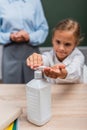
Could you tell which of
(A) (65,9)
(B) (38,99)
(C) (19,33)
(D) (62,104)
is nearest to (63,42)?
(D) (62,104)

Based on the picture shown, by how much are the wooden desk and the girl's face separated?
0.56 feet

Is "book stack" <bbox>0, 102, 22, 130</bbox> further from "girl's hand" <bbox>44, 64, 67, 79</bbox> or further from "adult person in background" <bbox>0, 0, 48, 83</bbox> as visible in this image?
"adult person in background" <bbox>0, 0, 48, 83</bbox>

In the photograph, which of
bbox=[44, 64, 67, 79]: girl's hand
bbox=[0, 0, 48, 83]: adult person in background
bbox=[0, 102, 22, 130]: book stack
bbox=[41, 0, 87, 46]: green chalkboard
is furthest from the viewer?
bbox=[41, 0, 87, 46]: green chalkboard

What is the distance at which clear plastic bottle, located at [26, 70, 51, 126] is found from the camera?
808mm

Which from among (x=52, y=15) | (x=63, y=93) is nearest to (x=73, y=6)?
(x=52, y=15)

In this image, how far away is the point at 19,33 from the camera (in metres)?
1.76

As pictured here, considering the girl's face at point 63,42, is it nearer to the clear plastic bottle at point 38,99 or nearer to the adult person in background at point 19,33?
the clear plastic bottle at point 38,99

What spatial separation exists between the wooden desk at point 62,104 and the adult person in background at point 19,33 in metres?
0.69

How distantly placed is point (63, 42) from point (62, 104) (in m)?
0.34

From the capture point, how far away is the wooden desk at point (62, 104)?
835mm

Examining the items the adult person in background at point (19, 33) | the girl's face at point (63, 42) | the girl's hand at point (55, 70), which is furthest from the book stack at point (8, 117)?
the adult person in background at point (19, 33)

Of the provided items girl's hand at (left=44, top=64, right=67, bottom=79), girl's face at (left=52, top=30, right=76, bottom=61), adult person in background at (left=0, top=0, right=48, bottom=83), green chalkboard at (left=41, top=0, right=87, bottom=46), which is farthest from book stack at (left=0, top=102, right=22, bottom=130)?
green chalkboard at (left=41, top=0, right=87, bottom=46)

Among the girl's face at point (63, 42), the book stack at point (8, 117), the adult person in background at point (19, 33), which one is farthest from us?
the adult person in background at point (19, 33)

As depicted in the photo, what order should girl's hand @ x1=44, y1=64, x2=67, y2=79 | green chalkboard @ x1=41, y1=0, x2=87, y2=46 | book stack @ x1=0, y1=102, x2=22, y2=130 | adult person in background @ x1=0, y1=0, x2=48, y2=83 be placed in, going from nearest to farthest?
1. book stack @ x1=0, y1=102, x2=22, y2=130
2. girl's hand @ x1=44, y1=64, x2=67, y2=79
3. adult person in background @ x1=0, y1=0, x2=48, y2=83
4. green chalkboard @ x1=41, y1=0, x2=87, y2=46
